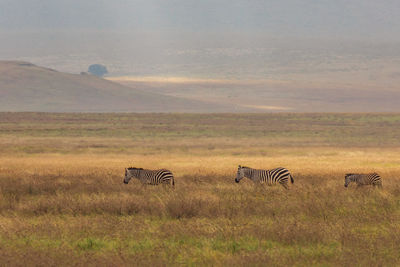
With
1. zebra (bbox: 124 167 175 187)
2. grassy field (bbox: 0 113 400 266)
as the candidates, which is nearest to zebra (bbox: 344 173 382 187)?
grassy field (bbox: 0 113 400 266)

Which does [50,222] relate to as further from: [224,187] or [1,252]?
[224,187]

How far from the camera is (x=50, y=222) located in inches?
543

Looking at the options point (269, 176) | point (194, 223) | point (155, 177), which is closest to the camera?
point (194, 223)

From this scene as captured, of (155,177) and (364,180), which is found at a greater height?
(364,180)

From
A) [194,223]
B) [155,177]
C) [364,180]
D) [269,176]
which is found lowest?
[194,223]

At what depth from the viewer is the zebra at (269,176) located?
20.7 m

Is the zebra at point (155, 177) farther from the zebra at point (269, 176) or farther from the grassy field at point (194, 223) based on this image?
the zebra at point (269, 176)

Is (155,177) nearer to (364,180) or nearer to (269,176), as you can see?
(269,176)

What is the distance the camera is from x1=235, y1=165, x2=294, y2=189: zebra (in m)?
20.7

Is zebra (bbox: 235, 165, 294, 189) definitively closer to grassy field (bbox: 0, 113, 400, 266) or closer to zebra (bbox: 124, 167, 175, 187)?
grassy field (bbox: 0, 113, 400, 266)

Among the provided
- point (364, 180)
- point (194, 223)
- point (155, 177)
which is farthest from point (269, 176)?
point (194, 223)

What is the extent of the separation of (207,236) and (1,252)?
11.7 ft

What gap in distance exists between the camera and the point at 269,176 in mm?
20984

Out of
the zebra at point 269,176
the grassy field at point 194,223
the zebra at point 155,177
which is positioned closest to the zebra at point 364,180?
the grassy field at point 194,223
